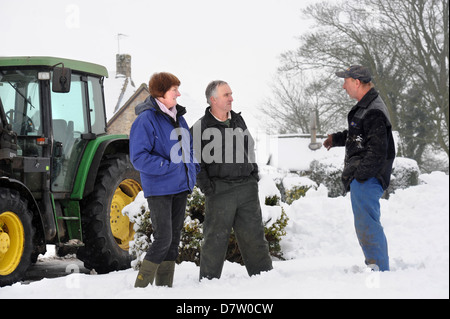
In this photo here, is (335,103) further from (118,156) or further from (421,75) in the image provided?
(118,156)

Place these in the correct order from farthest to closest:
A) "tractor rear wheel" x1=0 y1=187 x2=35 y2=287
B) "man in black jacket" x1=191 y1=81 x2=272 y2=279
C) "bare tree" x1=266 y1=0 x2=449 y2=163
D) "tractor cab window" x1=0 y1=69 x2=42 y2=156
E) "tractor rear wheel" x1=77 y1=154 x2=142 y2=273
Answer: "bare tree" x1=266 y1=0 x2=449 y2=163
"tractor rear wheel" x1=77 y1=154 x2=142 y2=273
"tractor cab window" x1=0 y1=69 x2=42 y2=156
"tractor rear wheel" x1=0 y1=187 x2=35 y2=287
"man in black jacket" x1=191 y1=81 x2=272 y2=279

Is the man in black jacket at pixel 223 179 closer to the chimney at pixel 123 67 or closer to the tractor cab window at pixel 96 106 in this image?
the tractor cab window at pixel 96 106

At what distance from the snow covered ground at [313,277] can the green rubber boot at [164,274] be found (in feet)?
0.54

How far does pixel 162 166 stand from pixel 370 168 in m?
1.55

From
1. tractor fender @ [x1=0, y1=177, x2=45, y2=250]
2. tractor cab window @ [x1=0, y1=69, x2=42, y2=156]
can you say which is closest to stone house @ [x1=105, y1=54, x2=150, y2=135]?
tractor cab window @ [x1=0, y1=69, x2=42, y2=156]

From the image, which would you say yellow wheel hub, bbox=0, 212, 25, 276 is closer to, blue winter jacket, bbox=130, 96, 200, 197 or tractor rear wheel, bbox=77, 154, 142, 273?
tractor rear wheel, bbox=77, 154, 142, 273

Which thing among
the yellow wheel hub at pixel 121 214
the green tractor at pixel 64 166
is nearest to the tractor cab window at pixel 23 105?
the green tractor at pixel 64 166

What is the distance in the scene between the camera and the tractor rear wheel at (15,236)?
18.3 feet

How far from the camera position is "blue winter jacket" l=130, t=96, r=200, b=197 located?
4.33 meters

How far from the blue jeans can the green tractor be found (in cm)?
315

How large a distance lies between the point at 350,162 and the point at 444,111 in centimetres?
1947
